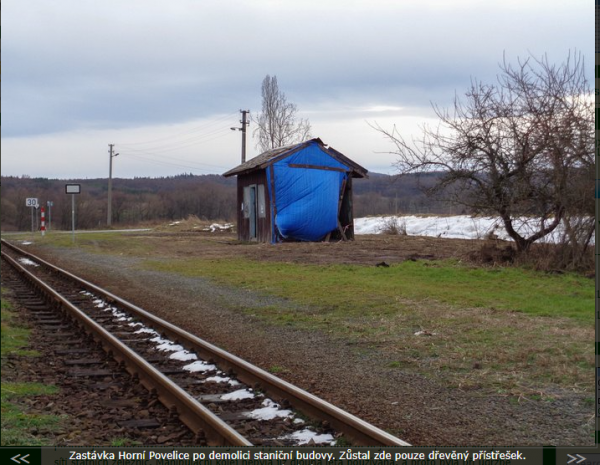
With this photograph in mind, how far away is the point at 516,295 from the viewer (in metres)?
12.2

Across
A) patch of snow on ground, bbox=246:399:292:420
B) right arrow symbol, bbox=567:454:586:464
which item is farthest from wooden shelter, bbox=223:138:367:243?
right arrow symbol, bbox=567:454:586:464

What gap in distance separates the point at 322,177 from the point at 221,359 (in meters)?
21.9

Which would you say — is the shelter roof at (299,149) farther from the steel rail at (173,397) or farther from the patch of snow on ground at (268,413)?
the patch of snow on ground at (268,413)

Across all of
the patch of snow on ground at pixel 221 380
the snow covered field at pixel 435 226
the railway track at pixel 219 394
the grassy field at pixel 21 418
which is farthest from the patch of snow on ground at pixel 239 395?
the snow covered field at pixel 435 226

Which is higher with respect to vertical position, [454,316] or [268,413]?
[454,316]

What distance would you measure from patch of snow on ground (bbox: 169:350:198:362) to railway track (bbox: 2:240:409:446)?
0.04ft

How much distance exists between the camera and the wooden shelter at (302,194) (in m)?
28.0

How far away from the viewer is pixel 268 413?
18.2 ft

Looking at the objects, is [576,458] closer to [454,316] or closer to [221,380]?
[221,380]

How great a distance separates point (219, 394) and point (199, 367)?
1134mm

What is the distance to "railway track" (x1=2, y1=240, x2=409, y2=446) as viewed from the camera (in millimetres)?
4906

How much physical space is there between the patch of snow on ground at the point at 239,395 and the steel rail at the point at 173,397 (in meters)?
0.45

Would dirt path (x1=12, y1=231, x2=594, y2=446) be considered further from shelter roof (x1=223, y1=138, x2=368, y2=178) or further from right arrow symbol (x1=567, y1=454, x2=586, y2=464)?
shelter roof (x1=223, y1=138, x2=368, y2=178)

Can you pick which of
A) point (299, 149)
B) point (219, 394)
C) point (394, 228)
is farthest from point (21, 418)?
point (394, 228)
